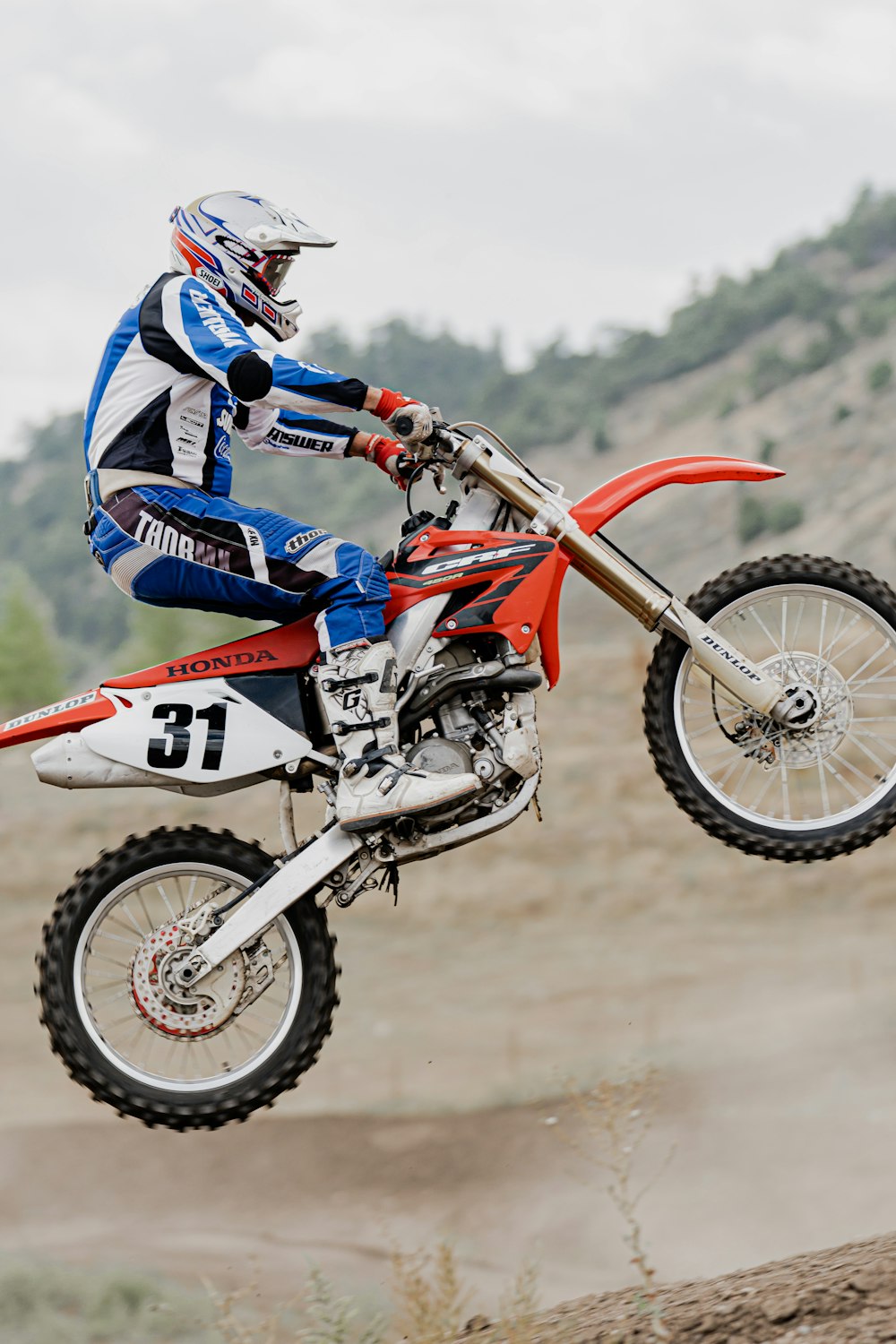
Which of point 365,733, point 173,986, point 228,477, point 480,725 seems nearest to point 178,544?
point 228,477

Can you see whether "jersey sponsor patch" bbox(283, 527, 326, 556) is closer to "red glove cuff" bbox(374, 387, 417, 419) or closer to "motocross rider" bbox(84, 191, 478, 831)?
"motocross rider" bbox(84, 191, 478, 831)

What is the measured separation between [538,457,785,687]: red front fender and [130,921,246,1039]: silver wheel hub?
1.58 meters

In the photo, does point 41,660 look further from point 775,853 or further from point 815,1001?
point 775,853

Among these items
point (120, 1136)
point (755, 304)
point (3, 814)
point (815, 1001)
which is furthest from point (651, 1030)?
point (755, 304)

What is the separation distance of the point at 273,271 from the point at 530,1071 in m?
12.6

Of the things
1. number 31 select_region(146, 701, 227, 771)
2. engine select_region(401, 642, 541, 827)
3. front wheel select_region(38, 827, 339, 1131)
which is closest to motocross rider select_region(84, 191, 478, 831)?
engine select_region(401, 642, 541, 827)

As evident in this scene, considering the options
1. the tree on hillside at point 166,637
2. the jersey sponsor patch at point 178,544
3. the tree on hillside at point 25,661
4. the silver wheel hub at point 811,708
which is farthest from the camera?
the tree on hillside at point 166,637

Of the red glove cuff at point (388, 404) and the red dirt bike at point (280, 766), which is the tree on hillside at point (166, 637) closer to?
the red dirt bike at point (280, 766)

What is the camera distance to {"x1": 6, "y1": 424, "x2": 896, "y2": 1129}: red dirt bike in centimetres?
464

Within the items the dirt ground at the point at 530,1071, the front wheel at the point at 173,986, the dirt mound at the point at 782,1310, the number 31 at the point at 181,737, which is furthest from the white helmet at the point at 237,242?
the dirt ground at the point at 530,1071

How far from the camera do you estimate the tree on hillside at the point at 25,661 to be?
41.2 m

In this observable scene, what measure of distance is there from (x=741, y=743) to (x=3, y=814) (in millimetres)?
17624

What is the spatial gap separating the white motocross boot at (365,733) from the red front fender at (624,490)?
592 millimetres

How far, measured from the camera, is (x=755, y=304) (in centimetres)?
6341
